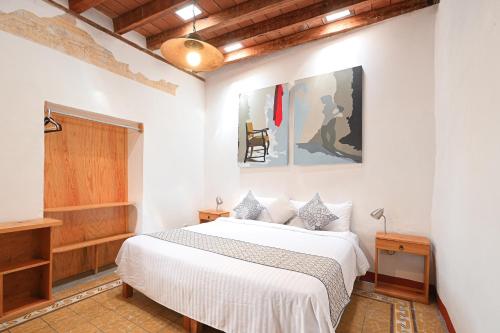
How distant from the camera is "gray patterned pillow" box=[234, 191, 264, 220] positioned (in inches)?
141

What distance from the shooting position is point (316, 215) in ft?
10.1

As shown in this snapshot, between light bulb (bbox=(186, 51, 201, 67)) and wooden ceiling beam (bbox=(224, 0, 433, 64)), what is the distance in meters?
1.84

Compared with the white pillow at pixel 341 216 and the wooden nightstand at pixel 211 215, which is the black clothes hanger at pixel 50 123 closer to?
the wooden nightstand at pixel 211 215

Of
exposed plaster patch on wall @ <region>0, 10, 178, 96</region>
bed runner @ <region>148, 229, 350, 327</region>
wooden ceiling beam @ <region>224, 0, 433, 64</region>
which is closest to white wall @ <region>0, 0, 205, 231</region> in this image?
exposed plaster patch on wall @ <region>0, 10, 178, 96</region>

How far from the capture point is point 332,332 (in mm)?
1443

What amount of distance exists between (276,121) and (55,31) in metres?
2.93

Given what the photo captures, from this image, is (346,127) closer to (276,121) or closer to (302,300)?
(276,121)

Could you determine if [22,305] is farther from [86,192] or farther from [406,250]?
[406,250]

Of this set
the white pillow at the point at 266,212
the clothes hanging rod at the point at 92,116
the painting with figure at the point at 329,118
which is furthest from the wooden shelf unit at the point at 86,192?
the painting with figure at the point at 329,118

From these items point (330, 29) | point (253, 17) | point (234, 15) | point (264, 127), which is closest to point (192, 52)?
point (234, 15)

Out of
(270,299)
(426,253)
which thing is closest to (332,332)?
(270,299)

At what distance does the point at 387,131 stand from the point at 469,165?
1.38m

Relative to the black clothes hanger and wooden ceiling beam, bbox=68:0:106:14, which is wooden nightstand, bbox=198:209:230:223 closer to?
the black clothes hanger

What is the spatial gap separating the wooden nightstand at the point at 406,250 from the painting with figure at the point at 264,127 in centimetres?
166
